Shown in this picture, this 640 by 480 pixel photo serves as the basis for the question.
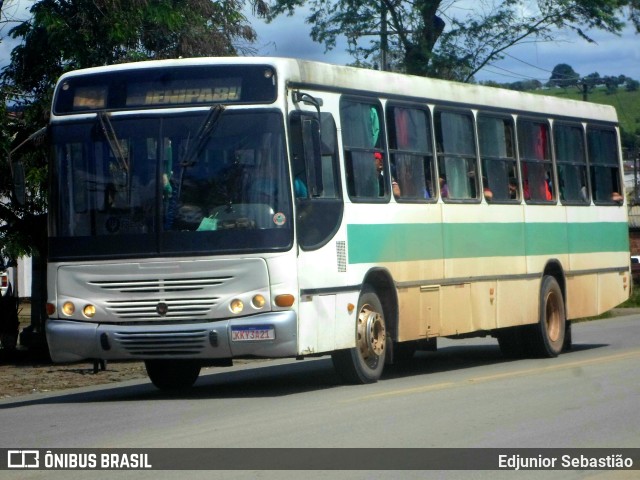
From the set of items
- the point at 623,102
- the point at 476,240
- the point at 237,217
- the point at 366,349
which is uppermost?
the point at 623,102

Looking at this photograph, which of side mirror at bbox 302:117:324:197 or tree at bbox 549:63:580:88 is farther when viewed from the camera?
tree at bbox 549:63:580:88

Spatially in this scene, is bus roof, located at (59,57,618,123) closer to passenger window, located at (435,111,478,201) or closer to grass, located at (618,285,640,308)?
passenger window, located at (435,111,478,201)

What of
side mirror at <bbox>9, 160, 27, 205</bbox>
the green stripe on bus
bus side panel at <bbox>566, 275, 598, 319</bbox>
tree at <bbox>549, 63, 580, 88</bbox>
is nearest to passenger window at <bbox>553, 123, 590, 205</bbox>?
the green stripe on bus

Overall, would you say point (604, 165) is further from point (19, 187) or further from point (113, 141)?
point (19, 187)

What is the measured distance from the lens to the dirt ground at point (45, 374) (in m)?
16.4

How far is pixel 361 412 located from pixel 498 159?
651cm

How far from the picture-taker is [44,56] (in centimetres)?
1975

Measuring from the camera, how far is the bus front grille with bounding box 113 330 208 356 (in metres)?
12.4

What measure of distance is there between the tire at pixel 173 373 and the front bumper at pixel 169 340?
1.41 meters

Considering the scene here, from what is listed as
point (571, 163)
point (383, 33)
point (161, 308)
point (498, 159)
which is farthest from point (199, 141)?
point (383, 33)

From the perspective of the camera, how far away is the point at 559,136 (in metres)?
18.4

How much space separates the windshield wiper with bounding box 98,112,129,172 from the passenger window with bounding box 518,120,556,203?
635 centimetres

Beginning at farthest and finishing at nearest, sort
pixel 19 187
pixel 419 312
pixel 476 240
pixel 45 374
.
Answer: pixel 45 374
pixel 476 240
pixel 419 312
pixel 19 187
